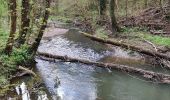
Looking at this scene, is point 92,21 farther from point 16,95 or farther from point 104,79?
point 16,95

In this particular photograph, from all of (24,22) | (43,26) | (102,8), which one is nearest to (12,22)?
(24,22)

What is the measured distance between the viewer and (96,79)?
16594 millimetres

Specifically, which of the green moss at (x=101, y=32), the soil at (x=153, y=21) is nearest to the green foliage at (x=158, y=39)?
the soil at (x=153, y=21)

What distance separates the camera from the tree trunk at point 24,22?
18019 millimetres

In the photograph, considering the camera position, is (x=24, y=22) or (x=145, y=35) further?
(x=145, y=35)

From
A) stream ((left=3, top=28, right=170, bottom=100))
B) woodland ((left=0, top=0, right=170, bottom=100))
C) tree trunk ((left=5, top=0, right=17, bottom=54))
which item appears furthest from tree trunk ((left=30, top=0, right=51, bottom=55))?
tree trunk ((left=5, top=0, right=17, bottom=54))

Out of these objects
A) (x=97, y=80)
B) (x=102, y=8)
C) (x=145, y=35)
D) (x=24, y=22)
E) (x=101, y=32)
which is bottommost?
(x=97, y=80)

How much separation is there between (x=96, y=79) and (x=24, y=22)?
4.93m

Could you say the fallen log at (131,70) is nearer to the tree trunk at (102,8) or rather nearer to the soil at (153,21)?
the soil at (153,21)

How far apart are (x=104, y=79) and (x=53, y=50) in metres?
6.66

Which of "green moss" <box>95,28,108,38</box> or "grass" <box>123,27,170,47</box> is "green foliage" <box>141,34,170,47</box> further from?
"green moss" <box>95,28,108,38</box>

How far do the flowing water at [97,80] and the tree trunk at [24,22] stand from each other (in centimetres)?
158

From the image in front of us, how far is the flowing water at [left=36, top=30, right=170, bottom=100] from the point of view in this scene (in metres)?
14.6

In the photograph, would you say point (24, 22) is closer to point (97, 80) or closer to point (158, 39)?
point (97, 80)
